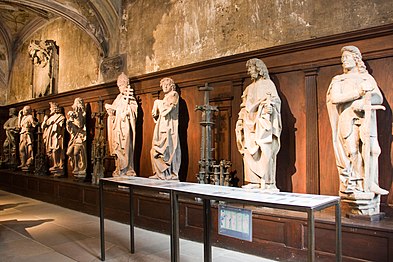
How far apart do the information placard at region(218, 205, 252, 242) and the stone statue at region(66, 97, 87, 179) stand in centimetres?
564

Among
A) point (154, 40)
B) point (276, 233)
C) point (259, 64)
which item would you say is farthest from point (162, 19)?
point (276, 233)

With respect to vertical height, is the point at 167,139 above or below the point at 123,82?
below

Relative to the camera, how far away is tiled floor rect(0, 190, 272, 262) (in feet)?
14.6

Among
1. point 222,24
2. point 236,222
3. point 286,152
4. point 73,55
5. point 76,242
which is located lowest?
point 76,242

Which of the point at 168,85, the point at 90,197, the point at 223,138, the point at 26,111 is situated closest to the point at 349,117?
the point at 223,138

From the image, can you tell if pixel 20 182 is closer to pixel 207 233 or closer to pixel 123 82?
pixel 123 82

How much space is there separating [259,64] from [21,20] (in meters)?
10.3

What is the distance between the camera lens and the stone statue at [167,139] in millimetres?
5996

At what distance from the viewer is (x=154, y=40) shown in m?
7.21

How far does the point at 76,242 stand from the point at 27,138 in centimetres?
654

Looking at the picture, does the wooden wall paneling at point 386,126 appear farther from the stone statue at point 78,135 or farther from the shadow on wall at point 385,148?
the stone statue at point 78,135

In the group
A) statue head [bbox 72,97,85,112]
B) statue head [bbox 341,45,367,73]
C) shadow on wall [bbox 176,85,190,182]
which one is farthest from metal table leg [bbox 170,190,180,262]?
statue head [bbox 72,97,85,112]

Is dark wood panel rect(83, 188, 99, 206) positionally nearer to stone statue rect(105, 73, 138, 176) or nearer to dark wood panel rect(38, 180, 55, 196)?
stone statue rect(105, 73, 138, 176)

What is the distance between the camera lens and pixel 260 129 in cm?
462
